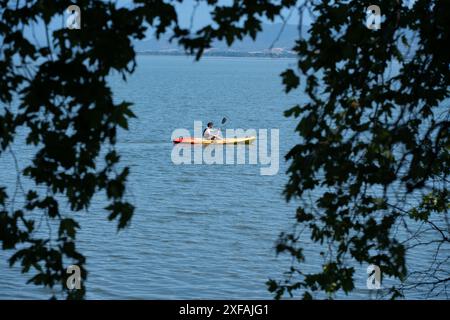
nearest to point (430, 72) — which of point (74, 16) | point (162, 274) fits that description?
point (74, 16)

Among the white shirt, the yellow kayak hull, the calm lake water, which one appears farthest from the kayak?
the calm lake water

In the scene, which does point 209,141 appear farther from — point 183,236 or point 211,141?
point 183,236

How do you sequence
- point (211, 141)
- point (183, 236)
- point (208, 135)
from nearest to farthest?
point (183, 236), point (208, 135), point (211, 141)

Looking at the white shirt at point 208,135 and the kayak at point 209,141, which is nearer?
the white shirt at point 208,135

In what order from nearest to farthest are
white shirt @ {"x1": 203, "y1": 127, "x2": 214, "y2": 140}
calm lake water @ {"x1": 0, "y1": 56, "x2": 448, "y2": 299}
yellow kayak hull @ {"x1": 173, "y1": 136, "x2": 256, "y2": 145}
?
calm lake water @ {"x1": 0, "y1": 56, "x2": 448, "y2": 299}, white shirt @ {"x1": 203, "y1": 127, "x2": 214, "y2": 140}, yellow kayak hull @ {"x1": 173, "y1": 136, "x2": 256, "y2": 145}

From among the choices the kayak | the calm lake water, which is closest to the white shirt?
the kayak

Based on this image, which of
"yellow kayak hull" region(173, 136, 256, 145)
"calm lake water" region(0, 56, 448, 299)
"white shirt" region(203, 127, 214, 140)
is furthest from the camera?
"yellow kayak hull" region(173, 136, 256, 145)

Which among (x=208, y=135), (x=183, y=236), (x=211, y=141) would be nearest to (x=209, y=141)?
(x=211, y=141)

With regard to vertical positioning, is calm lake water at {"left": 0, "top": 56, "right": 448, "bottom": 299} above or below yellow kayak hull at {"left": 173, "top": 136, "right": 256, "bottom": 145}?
below

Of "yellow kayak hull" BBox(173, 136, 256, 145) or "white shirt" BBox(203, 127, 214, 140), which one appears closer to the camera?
"white shirt" BBox(203, 127, 214, 140)

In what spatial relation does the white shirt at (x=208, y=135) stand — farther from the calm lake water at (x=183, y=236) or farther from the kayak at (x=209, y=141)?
the calm lake water at (x=183, y=236)

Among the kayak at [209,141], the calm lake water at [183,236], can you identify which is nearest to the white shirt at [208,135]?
the kayak at [209,141]

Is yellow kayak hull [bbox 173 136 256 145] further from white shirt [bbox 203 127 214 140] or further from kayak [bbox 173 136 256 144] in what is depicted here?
white shirt [bbox 203 127 214 140]

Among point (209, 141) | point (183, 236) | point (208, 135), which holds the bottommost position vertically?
point (183, 236)
